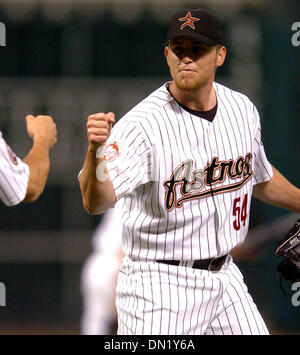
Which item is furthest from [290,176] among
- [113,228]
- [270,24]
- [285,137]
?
[113,228]

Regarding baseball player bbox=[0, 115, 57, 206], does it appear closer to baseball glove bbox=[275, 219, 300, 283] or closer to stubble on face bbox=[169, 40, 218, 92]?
stubble on face bbox=[169, 40, 218, 92]

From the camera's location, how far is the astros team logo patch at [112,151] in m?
3.46

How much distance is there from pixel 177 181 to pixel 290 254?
686 millimetres

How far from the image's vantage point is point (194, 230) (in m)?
3.61

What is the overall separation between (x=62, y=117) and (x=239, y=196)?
134 inches

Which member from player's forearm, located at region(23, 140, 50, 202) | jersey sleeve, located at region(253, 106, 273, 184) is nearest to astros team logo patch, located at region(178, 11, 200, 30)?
jersey sleeve, located at region(253, 106, 273, 184)

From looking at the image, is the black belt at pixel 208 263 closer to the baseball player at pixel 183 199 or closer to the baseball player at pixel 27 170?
the baseball player at pixel 183 199

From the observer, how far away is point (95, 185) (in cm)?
329

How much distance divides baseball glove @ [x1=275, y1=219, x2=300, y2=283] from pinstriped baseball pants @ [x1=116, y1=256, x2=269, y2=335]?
33cm

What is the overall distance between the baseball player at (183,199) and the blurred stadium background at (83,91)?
3.23m

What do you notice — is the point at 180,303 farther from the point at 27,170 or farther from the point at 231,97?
the point at 231,97

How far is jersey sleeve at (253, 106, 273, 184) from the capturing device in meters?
3.93

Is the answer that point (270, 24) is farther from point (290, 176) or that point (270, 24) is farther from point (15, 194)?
point (15, 194)

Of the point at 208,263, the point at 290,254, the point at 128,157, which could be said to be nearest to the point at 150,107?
the point at 128,157
